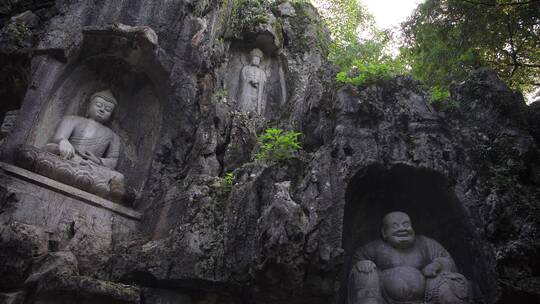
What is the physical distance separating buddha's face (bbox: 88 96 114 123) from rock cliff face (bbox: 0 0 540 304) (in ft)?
2.18

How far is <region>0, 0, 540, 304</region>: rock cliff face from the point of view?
650 cm

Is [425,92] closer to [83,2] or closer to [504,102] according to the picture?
[504,102]

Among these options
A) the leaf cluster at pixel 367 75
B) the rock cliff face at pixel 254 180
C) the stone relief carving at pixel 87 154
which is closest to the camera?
the rock cliff face at pixel 254 180

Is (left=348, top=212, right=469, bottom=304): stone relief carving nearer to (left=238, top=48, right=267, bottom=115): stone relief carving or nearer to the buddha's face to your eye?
(left=238, top=48, right=267, bottom=115): stone relief carving

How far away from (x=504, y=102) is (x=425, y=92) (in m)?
1.40

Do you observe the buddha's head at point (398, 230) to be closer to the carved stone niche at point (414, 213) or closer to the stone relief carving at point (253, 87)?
the carved stone niche at point (414, 213)

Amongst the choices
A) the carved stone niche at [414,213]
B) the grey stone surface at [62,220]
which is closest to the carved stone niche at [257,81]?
the carved stone niche at [414,213]

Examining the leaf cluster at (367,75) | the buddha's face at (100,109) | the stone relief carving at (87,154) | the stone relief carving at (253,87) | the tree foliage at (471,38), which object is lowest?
the stone relief carving at (87,154)

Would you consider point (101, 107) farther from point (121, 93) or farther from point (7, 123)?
point (7, 123)

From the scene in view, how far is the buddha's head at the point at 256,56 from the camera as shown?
43.7 feet

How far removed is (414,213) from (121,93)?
728cm

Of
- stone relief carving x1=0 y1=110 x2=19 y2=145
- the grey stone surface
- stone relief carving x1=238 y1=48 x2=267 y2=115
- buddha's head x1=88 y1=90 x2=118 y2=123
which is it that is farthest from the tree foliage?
stone relief carving x1=0 y1=110 x2=19 y2=145

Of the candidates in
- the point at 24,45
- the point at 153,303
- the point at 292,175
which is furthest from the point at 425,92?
the point at 24,45

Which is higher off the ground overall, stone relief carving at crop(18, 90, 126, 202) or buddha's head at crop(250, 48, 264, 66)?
buddha's head at crop(250, 48, 264, 66)
